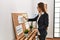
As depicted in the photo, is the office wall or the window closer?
the office wall

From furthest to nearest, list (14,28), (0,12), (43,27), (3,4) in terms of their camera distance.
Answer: (43,27) → (14,28) → (3,4) → (0,12)

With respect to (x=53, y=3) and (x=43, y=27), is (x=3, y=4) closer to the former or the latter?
(x=43, y=27)

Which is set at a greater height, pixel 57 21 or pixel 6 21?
pixel 6 21

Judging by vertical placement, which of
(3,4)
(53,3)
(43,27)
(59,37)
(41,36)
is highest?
(53,3)

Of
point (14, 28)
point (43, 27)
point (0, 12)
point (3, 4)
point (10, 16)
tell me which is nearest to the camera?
point (0, 12)

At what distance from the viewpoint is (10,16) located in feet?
7.46

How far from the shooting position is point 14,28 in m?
2.45

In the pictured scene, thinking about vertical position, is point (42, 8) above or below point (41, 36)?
above

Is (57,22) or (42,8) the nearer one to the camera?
(42,8)

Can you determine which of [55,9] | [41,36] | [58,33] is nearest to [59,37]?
[58,33]

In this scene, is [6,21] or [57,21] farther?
[57,21]

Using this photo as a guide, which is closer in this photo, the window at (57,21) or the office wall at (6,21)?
the office wall at (6,21)

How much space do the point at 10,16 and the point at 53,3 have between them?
4.40 m

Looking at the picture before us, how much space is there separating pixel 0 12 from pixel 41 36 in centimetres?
152
